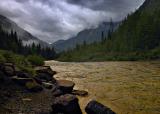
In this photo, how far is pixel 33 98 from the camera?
2406cm

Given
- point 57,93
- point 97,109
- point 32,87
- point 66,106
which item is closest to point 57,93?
point 57,93

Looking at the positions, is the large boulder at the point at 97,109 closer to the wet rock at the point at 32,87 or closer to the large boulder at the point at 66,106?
the large boulder at the point at 66,106

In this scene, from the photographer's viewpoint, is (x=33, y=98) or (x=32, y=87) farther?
(x=32, y=87)

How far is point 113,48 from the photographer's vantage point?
582 ft

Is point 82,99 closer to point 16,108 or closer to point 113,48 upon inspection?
point 16,108

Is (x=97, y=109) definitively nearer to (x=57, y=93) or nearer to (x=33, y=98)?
(x=33, y=98)

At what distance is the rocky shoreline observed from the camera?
18.9 meters

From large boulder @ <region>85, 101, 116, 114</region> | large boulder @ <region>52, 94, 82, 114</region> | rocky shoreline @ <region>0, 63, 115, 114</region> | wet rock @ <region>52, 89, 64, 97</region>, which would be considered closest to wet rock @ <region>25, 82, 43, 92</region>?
rocky shoreline @ <region>0, 63, 115, 114</region>

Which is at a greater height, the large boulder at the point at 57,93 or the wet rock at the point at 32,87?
the wet rock at the point at 32,87

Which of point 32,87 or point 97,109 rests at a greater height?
point 32,87

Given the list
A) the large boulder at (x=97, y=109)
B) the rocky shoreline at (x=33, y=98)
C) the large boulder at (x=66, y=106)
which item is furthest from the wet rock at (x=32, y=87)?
the large boulder at (x=97, y=109)

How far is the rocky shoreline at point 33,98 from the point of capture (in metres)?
18.9

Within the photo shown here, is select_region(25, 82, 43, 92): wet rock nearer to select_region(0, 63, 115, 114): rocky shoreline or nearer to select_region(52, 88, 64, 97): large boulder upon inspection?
select_region(0, 63, 115, 114): rocky shoreline

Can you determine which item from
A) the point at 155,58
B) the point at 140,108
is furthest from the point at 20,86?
the point at 155,58
